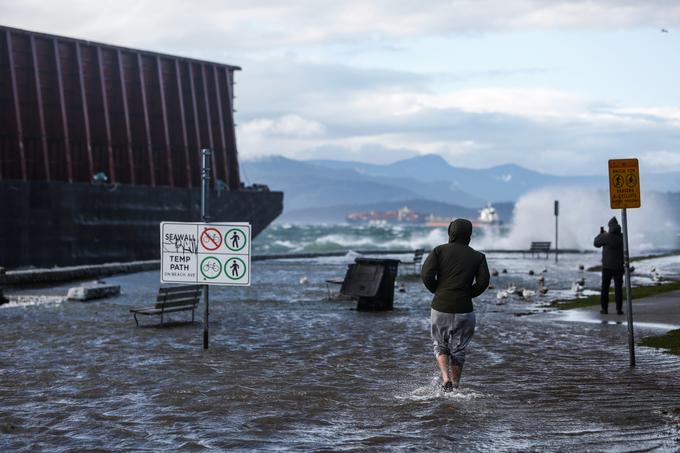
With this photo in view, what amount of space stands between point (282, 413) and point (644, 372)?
454 cm

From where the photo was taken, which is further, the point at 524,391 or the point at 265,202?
the point at 265,202

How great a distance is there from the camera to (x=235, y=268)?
12.7m

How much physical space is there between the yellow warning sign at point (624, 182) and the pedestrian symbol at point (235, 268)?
16.4 feet

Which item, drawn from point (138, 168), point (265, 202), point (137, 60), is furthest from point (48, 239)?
point (265, 202)

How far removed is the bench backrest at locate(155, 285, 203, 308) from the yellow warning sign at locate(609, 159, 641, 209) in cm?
815

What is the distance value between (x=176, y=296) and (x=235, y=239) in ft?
14.6

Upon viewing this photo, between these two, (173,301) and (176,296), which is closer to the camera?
(173,301)

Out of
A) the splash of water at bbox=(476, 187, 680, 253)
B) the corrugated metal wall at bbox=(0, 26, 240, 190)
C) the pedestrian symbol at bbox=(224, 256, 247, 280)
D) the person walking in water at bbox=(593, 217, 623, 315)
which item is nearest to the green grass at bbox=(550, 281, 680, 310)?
the person walking in water at bbox=(593, 217, 623, 315)

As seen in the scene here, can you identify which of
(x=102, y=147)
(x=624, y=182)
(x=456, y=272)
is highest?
(x=102, y=147)

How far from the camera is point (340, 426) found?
8.06 metres

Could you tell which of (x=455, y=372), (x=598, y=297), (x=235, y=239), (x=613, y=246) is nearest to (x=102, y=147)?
(x=598, y=297)

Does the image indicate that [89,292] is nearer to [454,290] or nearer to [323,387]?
[323,387]

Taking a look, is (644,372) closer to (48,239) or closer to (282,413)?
(282,413)

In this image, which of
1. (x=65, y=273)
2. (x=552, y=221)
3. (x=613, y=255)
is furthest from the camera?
(x=552, y=221)
